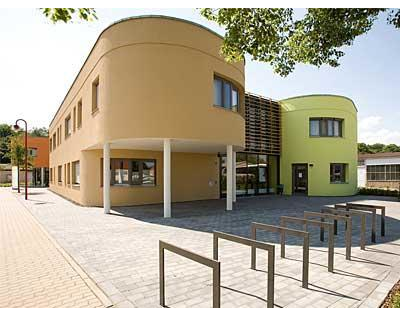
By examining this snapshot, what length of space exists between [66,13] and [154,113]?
27.0 feet

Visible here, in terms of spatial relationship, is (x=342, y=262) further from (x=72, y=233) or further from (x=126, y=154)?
(x=126, y=154)

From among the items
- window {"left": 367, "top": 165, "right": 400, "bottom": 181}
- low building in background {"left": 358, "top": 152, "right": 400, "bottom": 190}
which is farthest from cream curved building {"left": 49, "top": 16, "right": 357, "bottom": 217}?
window {"left": 367, "top": 165, "right": 400, "bottom": 181}

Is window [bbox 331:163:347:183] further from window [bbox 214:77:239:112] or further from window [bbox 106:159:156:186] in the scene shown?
window [bbox 106:159:156:186]

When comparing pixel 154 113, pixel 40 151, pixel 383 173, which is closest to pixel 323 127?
pixel 383 173

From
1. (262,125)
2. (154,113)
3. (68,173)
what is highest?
(262,125)

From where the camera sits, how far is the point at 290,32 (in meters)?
5.62

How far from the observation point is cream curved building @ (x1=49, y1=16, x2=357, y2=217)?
11586mm

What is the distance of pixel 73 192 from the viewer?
18516 mm

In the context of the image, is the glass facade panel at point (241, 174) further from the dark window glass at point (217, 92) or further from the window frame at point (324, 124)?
the dark window glass at point (217, 92)

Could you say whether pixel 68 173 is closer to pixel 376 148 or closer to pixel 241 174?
pixel 241 174

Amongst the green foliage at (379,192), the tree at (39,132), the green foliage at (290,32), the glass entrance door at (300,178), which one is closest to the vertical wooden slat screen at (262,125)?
the glass entrance door at (300,178)
